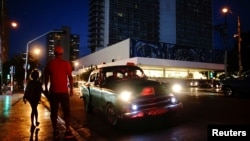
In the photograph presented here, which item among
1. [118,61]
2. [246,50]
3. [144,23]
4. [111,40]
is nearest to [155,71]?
[118,61]

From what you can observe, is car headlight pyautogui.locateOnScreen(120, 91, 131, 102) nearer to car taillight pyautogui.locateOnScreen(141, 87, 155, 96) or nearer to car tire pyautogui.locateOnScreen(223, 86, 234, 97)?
→ car taillight pyautogui.locateOnScreen(141, 87, 155, 96)

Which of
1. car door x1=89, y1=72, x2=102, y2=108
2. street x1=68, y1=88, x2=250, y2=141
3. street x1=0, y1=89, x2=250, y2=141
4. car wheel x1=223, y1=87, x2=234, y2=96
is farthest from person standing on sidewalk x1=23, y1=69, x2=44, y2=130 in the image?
car wheel x1=223, y1=87, x2=234, y2=96

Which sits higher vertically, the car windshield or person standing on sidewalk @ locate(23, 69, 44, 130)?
the car windshield

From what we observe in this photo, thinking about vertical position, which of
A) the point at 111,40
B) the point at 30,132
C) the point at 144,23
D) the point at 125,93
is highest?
the point at 144,23

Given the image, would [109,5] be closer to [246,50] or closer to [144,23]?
[144,23]

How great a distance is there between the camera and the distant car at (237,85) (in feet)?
60.1

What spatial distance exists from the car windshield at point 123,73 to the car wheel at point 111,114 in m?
1.55

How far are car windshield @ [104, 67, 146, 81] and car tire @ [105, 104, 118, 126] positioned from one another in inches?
61.1

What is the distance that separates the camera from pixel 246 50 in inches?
2062

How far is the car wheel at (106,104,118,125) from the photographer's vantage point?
891cm

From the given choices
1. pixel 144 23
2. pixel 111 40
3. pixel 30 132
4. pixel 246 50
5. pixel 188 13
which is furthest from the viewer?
pixel 188 13

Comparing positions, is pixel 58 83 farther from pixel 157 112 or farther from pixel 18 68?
pixel 18 68

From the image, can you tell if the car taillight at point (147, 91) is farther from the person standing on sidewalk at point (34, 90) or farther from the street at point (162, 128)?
the person standing on sidewalk at point (34, 90)

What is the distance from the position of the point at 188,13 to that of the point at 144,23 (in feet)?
91.0
